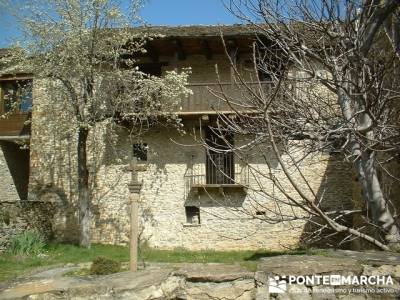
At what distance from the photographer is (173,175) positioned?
16.0 m

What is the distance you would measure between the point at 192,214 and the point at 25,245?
5.60 metres

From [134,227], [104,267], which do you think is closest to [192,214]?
[134,227]

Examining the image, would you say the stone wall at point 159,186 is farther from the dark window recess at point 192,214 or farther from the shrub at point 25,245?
the shrub at point 25,245

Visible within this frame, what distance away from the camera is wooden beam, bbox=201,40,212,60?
15.7 m

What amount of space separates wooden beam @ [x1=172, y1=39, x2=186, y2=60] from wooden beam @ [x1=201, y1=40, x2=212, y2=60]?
79 cm

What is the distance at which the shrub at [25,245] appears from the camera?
12844 mm

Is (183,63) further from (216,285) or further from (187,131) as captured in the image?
(216,285)

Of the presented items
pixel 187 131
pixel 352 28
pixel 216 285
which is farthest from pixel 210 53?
pixel 216 285

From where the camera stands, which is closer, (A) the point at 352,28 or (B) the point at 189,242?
(A) the point at 352,28

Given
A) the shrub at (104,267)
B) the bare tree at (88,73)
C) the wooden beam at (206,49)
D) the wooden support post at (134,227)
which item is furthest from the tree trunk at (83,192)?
the shrub at (104,267)

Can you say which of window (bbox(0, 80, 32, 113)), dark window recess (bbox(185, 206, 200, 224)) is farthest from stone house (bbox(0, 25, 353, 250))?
window (bbox(0, 80, 32, 113))

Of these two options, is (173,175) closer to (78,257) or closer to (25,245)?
(78,257)

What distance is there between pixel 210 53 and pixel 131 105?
3.68 metres

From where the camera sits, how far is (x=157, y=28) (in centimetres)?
1600
